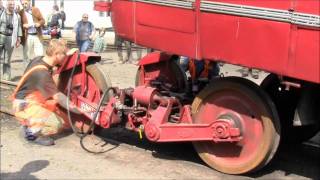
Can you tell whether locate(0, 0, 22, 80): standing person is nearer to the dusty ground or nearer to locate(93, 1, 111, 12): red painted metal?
the dusty ground

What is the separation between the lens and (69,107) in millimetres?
7383

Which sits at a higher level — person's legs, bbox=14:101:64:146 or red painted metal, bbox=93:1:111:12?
red painted metal, bbox=93:1:111:12

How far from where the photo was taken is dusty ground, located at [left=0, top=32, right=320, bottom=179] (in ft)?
20.4

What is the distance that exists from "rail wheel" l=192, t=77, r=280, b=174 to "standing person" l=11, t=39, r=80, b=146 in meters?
1.76

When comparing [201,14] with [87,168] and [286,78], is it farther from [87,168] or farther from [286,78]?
[87,168]

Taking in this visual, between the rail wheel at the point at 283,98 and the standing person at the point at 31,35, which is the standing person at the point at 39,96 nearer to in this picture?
the rail wheel at the point at 283,98

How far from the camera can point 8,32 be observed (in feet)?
41.5

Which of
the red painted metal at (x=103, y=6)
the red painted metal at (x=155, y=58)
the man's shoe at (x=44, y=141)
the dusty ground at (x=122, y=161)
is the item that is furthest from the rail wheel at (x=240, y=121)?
the man's shoe at (x=44, y=141)

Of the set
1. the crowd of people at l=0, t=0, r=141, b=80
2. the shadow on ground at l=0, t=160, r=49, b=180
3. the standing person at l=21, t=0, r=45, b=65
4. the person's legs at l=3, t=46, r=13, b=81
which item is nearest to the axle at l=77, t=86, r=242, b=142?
the shadow on ground at l=0, t=160, r=49, b=180

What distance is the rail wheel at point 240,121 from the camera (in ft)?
19.3

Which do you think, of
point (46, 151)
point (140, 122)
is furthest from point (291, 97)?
point (46, 151)

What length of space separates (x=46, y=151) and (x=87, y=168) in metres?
0.82

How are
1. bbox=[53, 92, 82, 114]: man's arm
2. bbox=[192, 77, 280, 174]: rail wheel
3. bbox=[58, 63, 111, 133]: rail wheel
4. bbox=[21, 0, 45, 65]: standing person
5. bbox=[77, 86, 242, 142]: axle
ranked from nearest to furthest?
bbox=[192, 77, 280, 174]: rail wheel
bbox=[77, 86, 242, 142]: axle
bbox=[53, 92, 82, 114]: man's arm
bbox=[58, 63, 111, 133]: rail wheel
bbox=[21, 0, 45, 65]: standing person

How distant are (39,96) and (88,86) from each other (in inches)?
31.3
